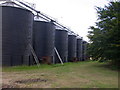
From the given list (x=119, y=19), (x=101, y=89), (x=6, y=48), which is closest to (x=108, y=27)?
(x=119, y=19)

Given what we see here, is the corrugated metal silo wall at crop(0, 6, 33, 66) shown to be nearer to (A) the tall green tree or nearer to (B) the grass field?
(B) the grass field

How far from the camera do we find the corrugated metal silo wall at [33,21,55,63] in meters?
21.2

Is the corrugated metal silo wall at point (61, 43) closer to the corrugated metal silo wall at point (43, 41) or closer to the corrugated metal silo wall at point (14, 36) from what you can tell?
the corrugated metal silo wall at point (43, 41)

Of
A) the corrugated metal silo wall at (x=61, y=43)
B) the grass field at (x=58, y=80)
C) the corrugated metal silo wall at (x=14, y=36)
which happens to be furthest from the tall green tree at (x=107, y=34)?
the corrugated metal silo wall at (x=61, y=43)

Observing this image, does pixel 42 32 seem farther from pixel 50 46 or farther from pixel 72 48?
pixel 72 48

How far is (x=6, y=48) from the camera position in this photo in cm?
1552

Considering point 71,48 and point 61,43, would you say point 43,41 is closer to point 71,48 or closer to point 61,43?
point 61,43

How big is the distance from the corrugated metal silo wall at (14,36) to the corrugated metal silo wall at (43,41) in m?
3.96

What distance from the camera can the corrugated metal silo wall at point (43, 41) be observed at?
2123cm

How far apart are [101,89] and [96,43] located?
901cm

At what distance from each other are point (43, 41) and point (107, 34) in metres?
10.3

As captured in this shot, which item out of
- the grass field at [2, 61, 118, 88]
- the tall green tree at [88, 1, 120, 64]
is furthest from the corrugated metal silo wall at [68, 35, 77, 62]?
the grass field at [2, 61, 118, 88]

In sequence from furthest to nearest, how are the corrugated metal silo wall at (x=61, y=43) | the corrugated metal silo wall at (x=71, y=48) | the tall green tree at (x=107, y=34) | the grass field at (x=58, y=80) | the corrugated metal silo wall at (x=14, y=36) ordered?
the corrugated metal silo wall at (x=71, y=48) < the corrugated metal silo wall at (x=61, y=43) < the corrugated metal silo wall at (x=14, y=36) < the tall green tree at (x=107, y=34) < the grass field at (x=58, y=80)

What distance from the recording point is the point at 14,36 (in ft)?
52.7
